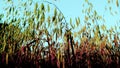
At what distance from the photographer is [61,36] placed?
2.70 meters

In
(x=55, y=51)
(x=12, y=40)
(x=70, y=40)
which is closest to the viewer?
(x=70, y=40)

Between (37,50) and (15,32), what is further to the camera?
(15,32)

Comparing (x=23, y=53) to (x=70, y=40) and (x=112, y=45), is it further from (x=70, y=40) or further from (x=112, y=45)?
(x=112, y=45)

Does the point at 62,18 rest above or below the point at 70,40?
above

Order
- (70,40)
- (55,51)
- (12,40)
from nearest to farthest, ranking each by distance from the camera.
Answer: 1. (70,40)
2. (55,51)
3. (12,40)

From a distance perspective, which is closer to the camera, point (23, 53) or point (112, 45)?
point (23, 53)

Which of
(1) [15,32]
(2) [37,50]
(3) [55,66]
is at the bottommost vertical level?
(3) [55,66]

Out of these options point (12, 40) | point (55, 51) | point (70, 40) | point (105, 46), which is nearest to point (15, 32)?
point (12, 40)

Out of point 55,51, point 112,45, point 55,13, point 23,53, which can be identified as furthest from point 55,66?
point 112,45

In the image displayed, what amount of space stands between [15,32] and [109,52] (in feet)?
3.51

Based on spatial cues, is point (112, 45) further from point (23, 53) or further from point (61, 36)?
point (23, 53)

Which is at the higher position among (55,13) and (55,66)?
(55,13)

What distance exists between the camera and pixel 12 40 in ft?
9.66

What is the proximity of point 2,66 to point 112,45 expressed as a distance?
1.26 m
